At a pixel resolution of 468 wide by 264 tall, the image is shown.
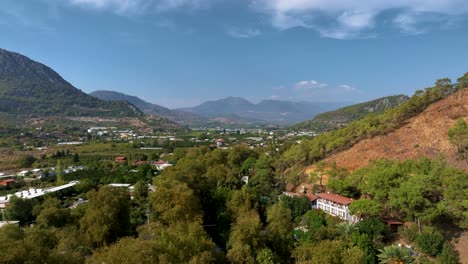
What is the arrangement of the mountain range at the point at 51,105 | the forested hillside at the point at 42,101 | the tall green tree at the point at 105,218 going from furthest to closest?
the forested hillside at the point at 42,101
the mountain range at the point at 51,105
the tall green tree at the point at 105,218

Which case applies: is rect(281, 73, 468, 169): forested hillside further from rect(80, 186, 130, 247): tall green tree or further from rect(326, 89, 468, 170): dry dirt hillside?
rect(80, 186, 130, 247): tall green tree

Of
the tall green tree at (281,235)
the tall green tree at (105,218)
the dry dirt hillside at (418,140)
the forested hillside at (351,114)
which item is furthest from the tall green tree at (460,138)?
the forested hillside at (351,114)

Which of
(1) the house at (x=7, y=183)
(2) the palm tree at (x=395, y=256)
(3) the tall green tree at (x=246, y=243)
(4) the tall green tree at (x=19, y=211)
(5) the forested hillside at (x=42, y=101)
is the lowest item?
(1) the house at (x=7, y=183)

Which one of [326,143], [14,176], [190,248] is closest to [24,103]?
[14,176]

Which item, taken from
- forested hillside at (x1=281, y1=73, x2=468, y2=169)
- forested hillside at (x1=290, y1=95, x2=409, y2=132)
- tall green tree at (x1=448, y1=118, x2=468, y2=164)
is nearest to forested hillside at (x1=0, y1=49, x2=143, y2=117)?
forested hillside at (x1=290, y1=95, x2=409, y2=132)

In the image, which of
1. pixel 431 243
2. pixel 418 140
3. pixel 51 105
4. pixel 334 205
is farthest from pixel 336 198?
pixel 51 105

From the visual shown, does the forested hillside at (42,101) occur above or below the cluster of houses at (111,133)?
above

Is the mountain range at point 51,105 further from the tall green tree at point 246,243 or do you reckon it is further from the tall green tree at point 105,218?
the tall green tree at point 246,243

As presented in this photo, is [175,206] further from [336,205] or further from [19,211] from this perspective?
[19,211]
